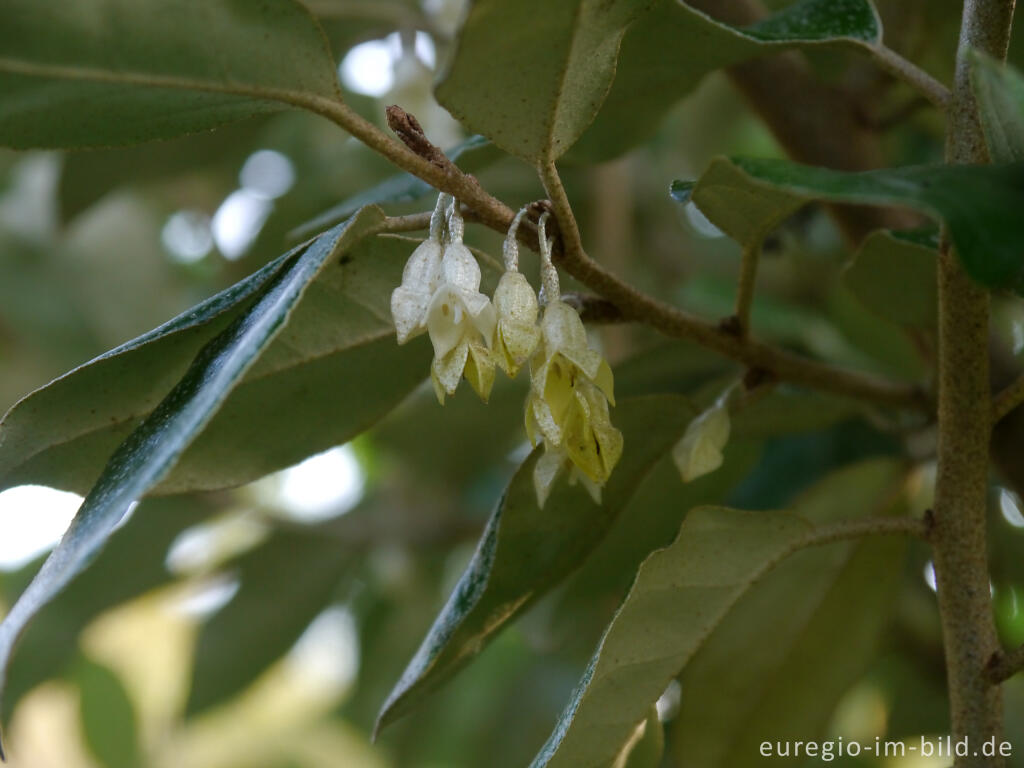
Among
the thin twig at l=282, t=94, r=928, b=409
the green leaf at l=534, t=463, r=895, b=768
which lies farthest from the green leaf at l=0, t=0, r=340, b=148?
the green leaf at l=534, t=463, r=895, b=768

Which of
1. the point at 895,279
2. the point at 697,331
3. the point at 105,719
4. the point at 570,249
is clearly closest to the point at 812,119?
the point at 895,279

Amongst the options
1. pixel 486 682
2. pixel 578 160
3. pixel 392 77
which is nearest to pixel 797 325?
pixel 578 160

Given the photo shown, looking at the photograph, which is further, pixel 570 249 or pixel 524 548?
pixel 524 548

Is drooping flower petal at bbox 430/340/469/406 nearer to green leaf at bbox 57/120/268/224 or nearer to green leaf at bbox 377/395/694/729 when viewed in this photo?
green leaf at bbox 377/395/694/729

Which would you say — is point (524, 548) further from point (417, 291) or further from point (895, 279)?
point (895, 279)

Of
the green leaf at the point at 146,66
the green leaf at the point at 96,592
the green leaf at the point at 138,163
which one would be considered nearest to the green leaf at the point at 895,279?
the green leaf at the point at 146,66

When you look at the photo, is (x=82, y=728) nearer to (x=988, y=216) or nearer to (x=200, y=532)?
(x=200, y=532)
